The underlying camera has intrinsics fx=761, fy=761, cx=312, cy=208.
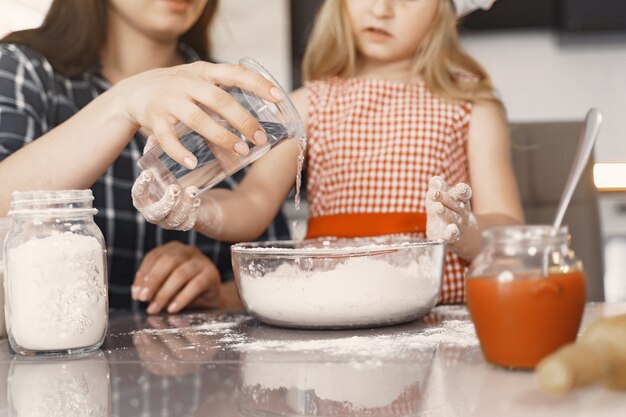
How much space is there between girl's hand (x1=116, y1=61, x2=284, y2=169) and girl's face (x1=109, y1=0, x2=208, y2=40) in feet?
2.11

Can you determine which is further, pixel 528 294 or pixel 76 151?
pixel 76 151

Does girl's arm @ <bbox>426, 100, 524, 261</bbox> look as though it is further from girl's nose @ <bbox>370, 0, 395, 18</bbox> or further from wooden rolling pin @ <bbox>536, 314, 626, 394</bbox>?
wooden rolling pin @ <bbox>536, 314, 626, 394</bbox>

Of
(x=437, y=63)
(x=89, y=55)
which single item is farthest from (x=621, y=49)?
(x=89, y=55)

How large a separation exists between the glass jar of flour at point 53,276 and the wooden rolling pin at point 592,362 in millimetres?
476

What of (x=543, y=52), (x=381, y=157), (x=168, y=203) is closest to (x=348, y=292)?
(x=168, y=203)

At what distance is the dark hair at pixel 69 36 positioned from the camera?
61.8 inches

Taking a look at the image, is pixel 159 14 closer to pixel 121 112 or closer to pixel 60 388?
pixel 121 112

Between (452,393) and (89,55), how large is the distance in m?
1.26

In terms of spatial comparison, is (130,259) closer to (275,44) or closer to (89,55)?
(89,55)

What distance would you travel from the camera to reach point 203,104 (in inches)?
34.4

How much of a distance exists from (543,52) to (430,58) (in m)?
1.45

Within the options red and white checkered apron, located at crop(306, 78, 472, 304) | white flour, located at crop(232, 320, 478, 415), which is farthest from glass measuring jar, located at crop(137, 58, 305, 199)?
red and white checkered apron, located at crop(306, 78, 472, 304)

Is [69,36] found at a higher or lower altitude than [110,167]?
higher

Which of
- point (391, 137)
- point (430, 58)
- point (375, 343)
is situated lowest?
point (375, 343)
